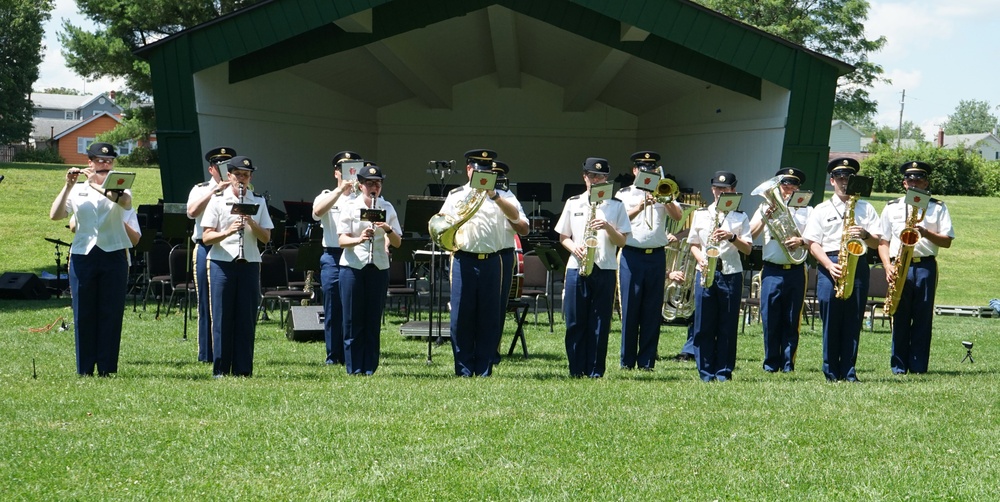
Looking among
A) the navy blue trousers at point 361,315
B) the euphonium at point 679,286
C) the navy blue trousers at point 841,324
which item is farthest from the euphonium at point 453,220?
the navy blue trousers at point 841,324

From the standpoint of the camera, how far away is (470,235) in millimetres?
9500

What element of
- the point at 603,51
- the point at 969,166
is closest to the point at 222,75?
the point at 603,51

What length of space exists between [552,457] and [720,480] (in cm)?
99

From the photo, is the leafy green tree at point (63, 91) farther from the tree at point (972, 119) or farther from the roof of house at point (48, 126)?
the tree at point (972, 119)

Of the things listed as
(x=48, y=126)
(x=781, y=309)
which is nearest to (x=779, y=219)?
(x=781, y=309)

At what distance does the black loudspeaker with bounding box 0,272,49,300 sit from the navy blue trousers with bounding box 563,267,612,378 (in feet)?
38.5

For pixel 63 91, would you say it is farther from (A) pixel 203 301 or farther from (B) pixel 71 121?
(A) pixel 203 301

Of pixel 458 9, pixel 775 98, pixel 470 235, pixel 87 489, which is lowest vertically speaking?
pixel 87 489

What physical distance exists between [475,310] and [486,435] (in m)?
3.00

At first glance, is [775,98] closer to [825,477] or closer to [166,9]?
[825,477]

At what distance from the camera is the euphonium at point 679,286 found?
11.3 meters

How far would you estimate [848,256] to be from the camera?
9.70 meters

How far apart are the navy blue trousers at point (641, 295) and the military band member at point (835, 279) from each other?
4.79ft

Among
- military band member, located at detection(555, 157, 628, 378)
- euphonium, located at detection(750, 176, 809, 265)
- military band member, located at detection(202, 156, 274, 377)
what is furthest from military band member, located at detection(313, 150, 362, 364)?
euphonium, located at detection(750, 176, 809, 265)
